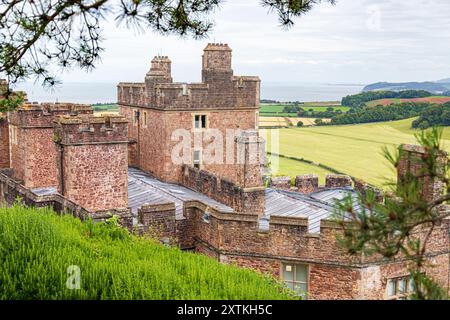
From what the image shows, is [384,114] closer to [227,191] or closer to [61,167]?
[227,191]

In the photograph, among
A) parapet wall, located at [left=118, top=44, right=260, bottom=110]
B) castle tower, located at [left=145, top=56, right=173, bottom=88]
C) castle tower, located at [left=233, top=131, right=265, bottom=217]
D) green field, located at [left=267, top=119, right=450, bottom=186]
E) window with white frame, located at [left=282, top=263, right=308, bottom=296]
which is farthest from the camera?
green field, located at [left=267, top=119, right=450, bottom=186]

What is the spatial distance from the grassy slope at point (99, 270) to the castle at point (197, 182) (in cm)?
360

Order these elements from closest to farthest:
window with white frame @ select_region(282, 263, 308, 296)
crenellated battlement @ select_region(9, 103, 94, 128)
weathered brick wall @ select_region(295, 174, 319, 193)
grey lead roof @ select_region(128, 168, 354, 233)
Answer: window with white frame @ select_region(282, 263, 308, 296) < grey lead roof @ select_region(128, 168, 354, 233) < crenellated battlement @ select_region(9, 103, 94, 128) < weathered brick wall @ select_region(295, 174, 319, 193)

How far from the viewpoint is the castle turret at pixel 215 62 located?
24.6 m

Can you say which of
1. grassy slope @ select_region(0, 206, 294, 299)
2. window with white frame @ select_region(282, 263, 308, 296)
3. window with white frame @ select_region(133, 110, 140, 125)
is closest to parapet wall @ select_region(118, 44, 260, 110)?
window with white frame @ select_region(133, 110, 140, 125)

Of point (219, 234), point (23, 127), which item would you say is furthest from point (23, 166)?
point (219, 234)

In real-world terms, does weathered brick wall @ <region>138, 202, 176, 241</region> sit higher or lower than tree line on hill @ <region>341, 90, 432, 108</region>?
lower

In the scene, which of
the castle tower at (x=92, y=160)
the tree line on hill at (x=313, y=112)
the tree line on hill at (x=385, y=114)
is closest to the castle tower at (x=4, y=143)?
the castle tower at (x=92, y=160)

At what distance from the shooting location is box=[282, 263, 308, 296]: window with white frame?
15.2 metres

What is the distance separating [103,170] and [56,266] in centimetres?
961

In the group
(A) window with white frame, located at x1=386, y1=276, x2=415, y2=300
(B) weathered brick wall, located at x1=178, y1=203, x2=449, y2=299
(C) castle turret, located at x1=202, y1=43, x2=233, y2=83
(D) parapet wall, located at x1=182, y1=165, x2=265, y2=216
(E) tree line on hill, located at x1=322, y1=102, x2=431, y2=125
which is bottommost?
(A) window with white frame, located at x1=386, y1=276, x2=415, y2=300

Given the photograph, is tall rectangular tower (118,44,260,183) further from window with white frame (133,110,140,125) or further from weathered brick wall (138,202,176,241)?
weathered brick wall (138,202,176,241)

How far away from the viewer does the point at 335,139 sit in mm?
55250

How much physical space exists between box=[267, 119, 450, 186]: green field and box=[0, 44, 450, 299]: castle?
1981 cm
